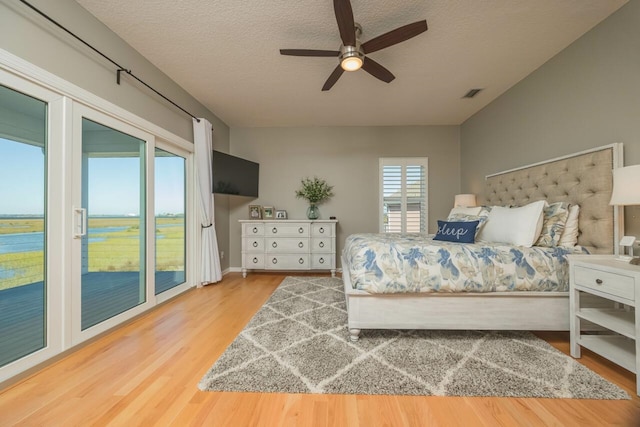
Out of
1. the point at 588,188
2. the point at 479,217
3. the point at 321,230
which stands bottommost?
the point at 321,230

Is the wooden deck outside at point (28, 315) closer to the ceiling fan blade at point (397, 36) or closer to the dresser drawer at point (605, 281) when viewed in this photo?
the ceiling fan blade at point (397, 36)

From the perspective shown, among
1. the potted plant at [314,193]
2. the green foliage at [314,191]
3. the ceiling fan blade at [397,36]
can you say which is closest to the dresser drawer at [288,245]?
the potted plant at [314,193]

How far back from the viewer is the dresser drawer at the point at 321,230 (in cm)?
423

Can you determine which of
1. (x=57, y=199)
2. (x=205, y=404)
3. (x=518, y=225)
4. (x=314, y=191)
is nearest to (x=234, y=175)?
(x=314, y=191)

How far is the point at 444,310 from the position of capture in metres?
2.02

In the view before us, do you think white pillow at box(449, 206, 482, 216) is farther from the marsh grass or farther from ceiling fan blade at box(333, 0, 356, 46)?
the marsh grass

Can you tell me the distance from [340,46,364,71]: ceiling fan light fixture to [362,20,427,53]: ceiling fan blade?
0.08 m

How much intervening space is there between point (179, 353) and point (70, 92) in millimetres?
2085

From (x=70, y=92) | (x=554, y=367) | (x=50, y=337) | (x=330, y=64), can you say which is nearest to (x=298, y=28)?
(x=330, y=64)

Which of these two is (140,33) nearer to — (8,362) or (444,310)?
(8,362)

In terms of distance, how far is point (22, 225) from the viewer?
1657mm

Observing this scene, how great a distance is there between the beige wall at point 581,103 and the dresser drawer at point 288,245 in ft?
9.94

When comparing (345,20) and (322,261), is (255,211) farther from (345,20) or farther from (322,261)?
(345,20)

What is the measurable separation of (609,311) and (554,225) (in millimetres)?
739
